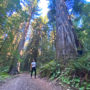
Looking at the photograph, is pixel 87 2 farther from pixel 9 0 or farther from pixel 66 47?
pixel 9 0

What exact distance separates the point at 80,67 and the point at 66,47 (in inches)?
82.9

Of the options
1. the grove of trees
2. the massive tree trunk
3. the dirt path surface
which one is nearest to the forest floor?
the dirt path surface

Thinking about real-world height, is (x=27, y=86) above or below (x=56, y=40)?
below

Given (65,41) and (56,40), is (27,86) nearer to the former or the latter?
(65,41)

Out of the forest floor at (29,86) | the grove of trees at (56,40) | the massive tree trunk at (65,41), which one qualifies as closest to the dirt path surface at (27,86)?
the forest floor at (29,86)

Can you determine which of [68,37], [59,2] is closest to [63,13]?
[59,2]

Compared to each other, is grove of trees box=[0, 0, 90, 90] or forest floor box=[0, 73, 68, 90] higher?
grove of trees box=[0, 0, 90, 90]

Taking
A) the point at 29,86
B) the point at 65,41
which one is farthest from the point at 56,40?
the point at 29,86

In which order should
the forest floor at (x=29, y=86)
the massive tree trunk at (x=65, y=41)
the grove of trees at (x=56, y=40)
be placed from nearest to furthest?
the forest floor at (x=29, y=86)
the grove of trees at (x=56, y=40)
the massive tree trunk at (x=65, y=41)

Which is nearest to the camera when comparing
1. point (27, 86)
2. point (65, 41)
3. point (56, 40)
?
point (27, 86)

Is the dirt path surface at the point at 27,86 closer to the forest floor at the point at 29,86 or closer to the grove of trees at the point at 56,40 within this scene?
the forest floor at the point at 29,86

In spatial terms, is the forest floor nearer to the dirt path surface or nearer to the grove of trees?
the dirt path surface

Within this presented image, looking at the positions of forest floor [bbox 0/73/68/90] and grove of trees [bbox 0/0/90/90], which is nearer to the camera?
forest floor [bbox 0/73/68/90]

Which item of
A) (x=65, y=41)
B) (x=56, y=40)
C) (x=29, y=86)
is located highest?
(x=56, y=40)
